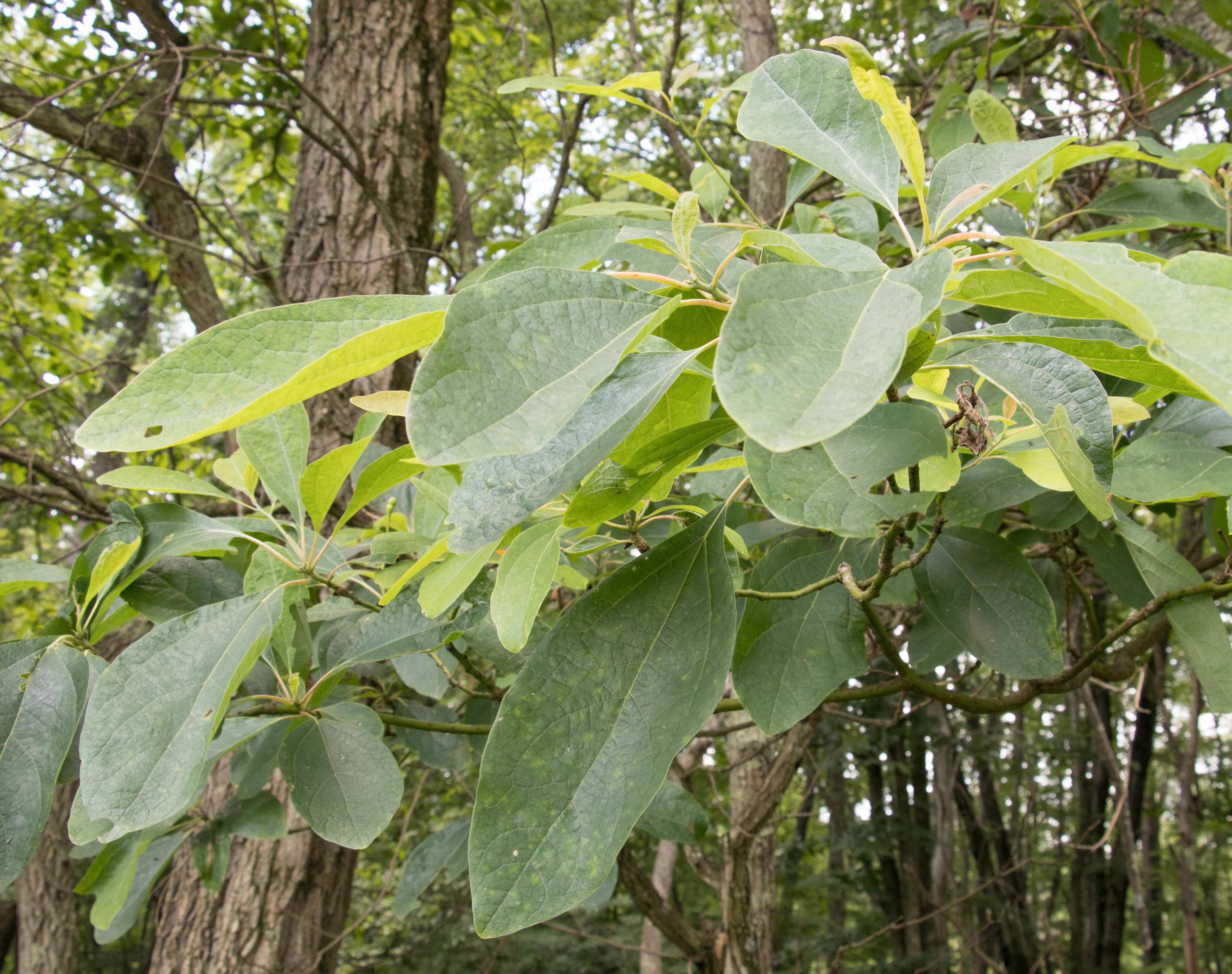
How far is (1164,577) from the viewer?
0.78 m

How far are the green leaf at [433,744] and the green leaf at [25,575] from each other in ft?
1.69

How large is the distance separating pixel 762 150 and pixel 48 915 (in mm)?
4211

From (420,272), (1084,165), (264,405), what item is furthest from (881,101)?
(420,272)

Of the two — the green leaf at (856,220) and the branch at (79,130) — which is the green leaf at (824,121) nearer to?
the green leaf at (856,220)

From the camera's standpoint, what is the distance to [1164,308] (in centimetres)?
31

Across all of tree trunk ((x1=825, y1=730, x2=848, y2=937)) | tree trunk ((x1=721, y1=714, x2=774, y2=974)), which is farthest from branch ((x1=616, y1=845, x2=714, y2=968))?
tree trunk ((x1=825, y1=730, x2=848, y2=937))

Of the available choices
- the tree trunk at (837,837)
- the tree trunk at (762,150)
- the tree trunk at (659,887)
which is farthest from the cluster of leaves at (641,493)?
the tree trunk at (837,837)

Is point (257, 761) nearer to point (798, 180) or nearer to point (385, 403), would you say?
point (385, 403)

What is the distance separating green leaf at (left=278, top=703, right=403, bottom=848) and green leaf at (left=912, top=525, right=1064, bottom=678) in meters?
0.59

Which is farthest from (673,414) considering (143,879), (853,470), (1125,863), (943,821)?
(1125,863)

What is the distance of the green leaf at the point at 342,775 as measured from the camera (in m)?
0.81

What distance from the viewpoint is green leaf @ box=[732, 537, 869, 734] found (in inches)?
27.4

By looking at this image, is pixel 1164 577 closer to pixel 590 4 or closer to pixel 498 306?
pixel 498 306

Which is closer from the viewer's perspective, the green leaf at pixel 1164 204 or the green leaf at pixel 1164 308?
the green leaf at pixel 1164 308
